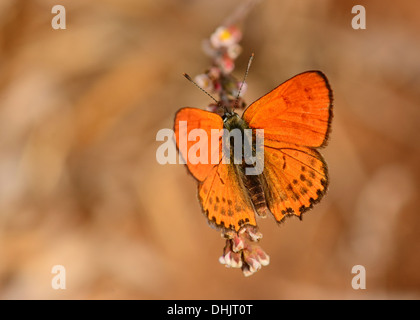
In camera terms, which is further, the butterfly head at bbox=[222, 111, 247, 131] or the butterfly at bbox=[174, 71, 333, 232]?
the butterfly head at bbox=[222, 111, 247, 131]

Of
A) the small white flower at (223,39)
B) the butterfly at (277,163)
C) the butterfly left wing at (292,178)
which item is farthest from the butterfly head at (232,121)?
the small white flower at (223,39)

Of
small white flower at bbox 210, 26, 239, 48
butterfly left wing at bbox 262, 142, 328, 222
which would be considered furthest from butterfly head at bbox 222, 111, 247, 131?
small white flower at bbox 210, 26, 239, 48

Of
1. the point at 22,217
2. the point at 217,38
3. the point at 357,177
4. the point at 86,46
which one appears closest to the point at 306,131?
the point at 217,38

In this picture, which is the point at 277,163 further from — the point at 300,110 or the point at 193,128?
the point at 193,128

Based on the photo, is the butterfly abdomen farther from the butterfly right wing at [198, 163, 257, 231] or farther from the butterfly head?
the butterfly head

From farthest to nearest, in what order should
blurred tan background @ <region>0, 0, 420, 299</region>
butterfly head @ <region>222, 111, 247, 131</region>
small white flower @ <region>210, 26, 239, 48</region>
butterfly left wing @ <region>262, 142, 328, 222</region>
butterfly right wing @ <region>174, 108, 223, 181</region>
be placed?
blurred tan background @ <region>0, 0, 420, 299</region> < small white flower @ <region>210, 26, 239, 48</region> < butterfly head @ <region>222, 111, 247, 131</region> < butterfly left wing @ <region>262, 142, 328, 222</region> < butterfly right wing @ <region>174, 108, 223, 181</region>

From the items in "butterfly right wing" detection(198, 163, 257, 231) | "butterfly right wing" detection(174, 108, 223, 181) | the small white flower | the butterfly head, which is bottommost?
"butterfly right wing" detection(198, 163, 257, 231)

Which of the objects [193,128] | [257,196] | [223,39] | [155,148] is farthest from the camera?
[155,148]

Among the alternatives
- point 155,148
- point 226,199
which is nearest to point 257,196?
point 226,199

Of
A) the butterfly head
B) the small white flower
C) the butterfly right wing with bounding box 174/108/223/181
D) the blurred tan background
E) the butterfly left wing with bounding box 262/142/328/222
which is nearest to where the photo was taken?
the butterfly right wing with bounding box 174/108/223/181
